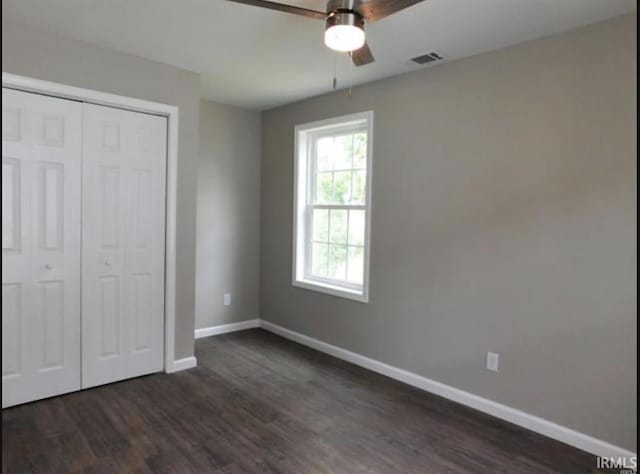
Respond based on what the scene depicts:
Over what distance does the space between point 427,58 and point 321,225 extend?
190 centimetres

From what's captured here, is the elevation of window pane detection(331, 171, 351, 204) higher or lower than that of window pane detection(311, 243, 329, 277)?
higher

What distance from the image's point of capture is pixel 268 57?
3.11 m

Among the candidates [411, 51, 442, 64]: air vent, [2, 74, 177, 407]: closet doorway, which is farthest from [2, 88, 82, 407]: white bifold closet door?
[411, 51, 442, 64]: air vent

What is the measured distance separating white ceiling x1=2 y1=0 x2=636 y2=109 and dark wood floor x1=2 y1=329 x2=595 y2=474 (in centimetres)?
245

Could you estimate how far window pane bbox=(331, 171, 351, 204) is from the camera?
13.3 feet

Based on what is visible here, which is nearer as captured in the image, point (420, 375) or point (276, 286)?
point (420, 375)

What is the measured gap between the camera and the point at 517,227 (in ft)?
9.09

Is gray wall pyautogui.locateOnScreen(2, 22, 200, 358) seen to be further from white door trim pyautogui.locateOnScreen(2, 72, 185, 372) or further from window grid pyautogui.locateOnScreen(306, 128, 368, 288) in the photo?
window grid pyautogui.locateOnScreen(306, 128, 368, 288)

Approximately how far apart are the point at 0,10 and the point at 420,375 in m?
3.61

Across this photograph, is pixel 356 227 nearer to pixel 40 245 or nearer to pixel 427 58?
pixel 427 58

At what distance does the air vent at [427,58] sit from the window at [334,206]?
27.3 inches

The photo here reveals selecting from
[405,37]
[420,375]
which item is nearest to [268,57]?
[405,37]

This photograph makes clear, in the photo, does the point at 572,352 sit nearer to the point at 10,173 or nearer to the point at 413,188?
the point at 413,188

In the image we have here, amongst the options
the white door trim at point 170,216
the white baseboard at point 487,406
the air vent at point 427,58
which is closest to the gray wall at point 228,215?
the white door trim at point 170,216
